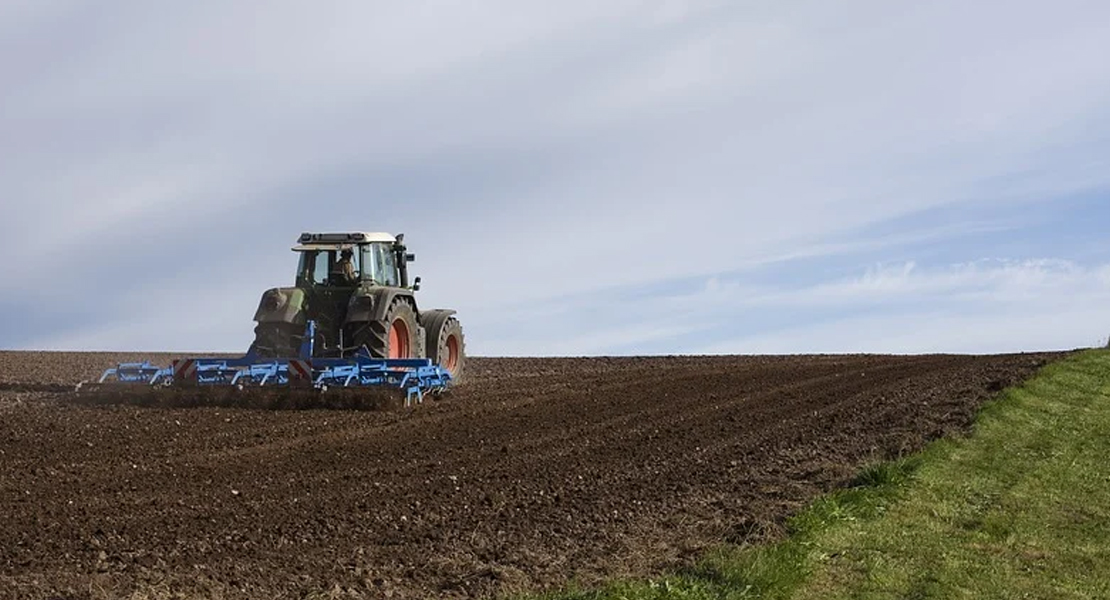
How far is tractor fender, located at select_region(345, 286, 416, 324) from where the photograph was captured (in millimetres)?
17594

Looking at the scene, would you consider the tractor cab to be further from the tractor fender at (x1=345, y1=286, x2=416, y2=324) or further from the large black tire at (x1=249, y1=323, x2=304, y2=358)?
the large black tire at (x1=249, y1=323, x2=304, y2=358)

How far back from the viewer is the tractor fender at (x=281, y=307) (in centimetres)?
1770

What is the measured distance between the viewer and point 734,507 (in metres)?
9.31

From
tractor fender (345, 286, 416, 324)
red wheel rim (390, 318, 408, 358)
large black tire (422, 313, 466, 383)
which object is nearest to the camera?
tractor fender (345, 286, 416, 324)

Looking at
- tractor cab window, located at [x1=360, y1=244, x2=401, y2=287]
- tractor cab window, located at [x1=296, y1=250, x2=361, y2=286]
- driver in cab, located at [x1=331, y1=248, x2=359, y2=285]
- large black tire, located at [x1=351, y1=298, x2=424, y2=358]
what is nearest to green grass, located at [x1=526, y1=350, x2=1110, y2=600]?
large black tire, located at [x1=351, y1=298, x2=424, y2=358]

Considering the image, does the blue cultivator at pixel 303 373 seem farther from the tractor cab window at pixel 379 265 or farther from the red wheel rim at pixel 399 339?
the tractor cab window at pixel 379 265

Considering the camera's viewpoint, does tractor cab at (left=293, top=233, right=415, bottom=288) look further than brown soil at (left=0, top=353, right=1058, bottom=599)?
Yes

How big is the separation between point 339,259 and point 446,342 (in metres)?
2.42

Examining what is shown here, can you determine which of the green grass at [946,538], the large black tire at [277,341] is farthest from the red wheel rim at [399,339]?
the green grass at [946,538]

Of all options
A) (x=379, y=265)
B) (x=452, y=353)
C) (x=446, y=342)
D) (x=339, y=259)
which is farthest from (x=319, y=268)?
(x=452, y=353)

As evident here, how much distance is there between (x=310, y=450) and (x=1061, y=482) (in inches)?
273

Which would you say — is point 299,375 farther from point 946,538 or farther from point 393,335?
point 946,538

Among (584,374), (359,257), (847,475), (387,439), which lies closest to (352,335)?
(359,257)

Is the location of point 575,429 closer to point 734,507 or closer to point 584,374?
point 734,507
